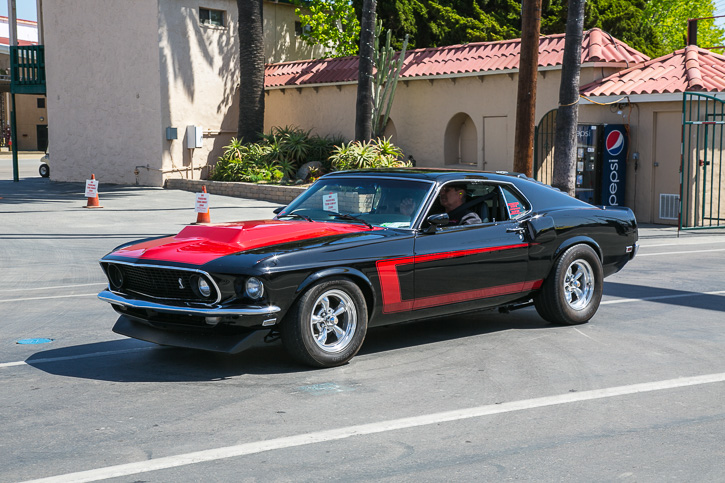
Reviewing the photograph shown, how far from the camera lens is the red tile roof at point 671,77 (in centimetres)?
1884

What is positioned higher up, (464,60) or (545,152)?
(464,60)

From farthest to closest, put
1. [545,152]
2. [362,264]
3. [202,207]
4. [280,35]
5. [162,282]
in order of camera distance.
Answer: [280,35], [545,152], [202,207], [362,264], [162,282]

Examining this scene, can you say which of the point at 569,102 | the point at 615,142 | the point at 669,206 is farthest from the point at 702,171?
the point at 569,102

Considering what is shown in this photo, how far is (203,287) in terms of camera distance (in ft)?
20.6

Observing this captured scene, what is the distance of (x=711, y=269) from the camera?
12.4 metres

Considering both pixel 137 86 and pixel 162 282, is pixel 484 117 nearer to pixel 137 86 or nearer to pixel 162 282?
pixel 137 86

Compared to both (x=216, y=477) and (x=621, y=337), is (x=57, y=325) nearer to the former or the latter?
(x=216, y=477)

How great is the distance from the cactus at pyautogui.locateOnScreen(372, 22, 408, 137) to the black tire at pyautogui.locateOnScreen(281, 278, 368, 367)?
18625mm

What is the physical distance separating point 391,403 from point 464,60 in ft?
63.6

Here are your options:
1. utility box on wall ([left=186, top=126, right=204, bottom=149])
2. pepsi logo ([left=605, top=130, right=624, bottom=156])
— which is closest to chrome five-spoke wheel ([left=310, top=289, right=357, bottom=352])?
pepsi logo ([left=605, top=130, right=624, bottom=156])

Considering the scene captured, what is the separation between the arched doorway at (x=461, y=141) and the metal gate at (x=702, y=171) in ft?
22.8

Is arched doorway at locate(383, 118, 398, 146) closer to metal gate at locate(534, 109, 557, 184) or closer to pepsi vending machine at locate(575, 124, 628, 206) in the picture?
metal gate at locate(534, 109, 557, 184)

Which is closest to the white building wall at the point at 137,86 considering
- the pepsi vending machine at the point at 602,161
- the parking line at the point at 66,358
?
the pepsi vending machine at the point at 602,161

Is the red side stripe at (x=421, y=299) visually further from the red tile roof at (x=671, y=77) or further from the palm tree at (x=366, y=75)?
the palm tree at (x=366, y=75)
